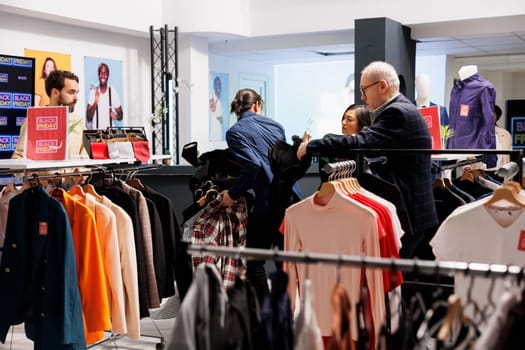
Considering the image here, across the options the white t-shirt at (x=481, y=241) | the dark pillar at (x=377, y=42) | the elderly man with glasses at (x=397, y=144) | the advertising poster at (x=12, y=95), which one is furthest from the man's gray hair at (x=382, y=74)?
the dark pillar at (x=377, y=42)

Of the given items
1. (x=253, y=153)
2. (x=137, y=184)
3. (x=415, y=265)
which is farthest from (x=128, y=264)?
(x=415, y=265)

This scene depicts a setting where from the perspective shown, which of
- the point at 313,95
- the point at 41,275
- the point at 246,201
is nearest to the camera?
the point at 41,275

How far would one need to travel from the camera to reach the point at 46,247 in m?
3.28

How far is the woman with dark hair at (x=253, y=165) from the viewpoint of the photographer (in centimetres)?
431

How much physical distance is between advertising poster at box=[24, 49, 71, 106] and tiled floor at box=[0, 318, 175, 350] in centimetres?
345

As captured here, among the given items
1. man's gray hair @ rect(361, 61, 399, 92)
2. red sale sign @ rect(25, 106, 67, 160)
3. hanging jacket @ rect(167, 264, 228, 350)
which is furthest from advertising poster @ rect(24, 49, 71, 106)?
hanging jacket @ rect(167, 264, 228, 350)

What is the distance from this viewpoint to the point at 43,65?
7.96 meters

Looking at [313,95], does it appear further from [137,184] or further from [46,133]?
[46,133]

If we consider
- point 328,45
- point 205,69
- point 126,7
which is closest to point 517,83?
point 328,45

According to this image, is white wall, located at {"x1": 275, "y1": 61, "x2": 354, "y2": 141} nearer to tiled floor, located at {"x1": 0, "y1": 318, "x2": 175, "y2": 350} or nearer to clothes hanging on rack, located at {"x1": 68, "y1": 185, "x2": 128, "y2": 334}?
tiled floor, located at {"x1": 0, "y1": 318, "x2": 175, "y2": 350}

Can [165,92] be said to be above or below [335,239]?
above

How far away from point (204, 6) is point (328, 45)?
1.85m

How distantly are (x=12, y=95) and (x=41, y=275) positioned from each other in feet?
11.9

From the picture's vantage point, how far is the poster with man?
8688 millimetres
